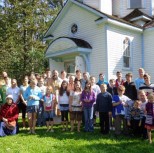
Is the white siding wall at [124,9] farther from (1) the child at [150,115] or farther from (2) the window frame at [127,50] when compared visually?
(1) the child at [150,115]

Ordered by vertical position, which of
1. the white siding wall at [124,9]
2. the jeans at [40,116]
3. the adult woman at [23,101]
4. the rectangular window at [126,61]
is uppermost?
the white siding wall at [124,9]

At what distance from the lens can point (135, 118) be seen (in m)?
8.14

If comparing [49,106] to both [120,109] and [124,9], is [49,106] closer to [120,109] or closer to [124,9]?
[120,109]

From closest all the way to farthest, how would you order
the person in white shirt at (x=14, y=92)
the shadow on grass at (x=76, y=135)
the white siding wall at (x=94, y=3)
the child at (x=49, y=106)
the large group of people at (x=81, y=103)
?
the shadow on grass at (x=76, y=135)
the large group of people at (x=81, y=103)
the child at (x=49, y=106)
the person in white shirt at (x=14, y=92)
the white siding wall at (x=94, y=3)

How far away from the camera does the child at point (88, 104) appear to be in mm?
8727

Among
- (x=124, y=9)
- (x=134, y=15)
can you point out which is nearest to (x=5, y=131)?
(x=134, y=15)

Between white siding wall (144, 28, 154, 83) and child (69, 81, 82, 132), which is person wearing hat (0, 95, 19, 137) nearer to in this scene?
child (69, 81, 82, 132)

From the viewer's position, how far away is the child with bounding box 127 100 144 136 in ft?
26.6

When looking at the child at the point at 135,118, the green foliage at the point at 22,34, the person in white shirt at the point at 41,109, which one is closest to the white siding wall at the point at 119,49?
the person in white shirt at the point at 41,109

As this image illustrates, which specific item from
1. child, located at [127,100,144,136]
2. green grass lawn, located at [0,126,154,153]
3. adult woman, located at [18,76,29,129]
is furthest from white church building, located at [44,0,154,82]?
green grass lawn, located at [0,126,154,153]

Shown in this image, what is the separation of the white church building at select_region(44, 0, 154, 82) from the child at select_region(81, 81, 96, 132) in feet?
22.0

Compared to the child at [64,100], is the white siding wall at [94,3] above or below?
above

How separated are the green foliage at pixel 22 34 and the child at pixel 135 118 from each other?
57.1 feet

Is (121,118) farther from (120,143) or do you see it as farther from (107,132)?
(120,143)
